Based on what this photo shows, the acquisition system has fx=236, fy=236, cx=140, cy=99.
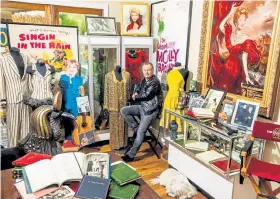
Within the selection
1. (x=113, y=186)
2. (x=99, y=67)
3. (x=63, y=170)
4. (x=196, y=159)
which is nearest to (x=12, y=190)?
(x=63, y=170)

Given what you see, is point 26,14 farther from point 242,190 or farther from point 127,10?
point 242,190

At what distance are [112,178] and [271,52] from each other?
188 centimetres

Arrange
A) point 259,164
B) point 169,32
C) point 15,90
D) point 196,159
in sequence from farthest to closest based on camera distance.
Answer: point 169,32 → point 15,90 → point 196,159 → point 259,164

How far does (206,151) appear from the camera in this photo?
8.99 feet

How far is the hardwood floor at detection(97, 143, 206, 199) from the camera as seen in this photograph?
2859mm

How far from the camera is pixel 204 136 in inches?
112

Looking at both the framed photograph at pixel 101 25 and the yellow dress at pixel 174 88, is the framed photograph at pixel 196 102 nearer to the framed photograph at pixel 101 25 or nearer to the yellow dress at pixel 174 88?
the yellow dress at pixel 174 88

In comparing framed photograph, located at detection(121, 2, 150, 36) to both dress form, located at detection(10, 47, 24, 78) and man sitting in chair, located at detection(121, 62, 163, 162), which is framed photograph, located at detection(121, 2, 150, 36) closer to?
man sitting in chair, located at detection(121, 62, 163, 162)

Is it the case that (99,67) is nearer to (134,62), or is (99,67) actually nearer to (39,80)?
(134,62)

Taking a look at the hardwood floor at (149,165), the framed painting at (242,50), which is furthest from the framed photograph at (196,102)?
the hardwood floor at (149,165)

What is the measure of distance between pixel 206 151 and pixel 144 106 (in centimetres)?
106

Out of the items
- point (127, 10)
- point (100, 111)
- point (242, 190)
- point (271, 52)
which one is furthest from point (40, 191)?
point (127, 10)

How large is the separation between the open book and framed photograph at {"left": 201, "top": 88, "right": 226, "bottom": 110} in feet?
4.98

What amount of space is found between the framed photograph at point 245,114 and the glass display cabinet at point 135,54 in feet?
6.08
